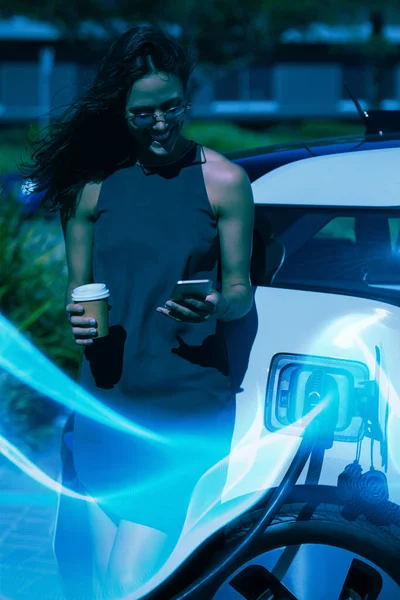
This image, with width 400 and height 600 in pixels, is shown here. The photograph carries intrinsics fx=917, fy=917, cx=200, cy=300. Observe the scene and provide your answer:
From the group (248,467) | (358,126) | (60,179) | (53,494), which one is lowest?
(53,494)

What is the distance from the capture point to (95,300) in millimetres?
2355

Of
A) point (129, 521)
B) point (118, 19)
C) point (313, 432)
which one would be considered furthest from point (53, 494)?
point (118, 19)

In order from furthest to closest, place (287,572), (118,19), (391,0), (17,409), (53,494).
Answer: (118,19), (391,0), (17,409), (53,494), (287,572)

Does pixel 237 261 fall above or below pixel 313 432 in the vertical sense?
above

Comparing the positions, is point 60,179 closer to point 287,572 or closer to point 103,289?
point 103,289

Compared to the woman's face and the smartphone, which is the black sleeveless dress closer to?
the woman's face

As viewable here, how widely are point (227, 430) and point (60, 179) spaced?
863mm

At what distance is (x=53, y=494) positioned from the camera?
4.61 m

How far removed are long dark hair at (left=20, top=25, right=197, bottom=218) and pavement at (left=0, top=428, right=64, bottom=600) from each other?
1436mm

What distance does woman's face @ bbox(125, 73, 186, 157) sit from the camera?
8.03 feet

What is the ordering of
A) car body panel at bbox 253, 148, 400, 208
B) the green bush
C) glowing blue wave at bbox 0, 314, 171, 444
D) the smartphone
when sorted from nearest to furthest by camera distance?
the smartphone
car body panel at bbox 253, 148, 400, 208
glowing blue wave at bbox 0, 314, 171, 444
the green bush

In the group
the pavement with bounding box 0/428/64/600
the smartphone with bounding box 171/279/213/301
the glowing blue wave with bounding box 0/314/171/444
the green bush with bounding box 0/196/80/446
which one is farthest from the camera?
the green bush with bounding box 0/196/80/446

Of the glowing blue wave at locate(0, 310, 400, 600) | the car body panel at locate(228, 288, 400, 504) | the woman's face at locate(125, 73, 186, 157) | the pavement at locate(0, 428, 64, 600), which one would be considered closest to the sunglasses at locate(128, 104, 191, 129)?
the woman's face at locate(125, 73, 186, 157)

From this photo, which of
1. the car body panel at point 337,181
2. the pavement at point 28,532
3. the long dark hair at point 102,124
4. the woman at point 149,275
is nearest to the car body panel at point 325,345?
the woman at point 149,275
